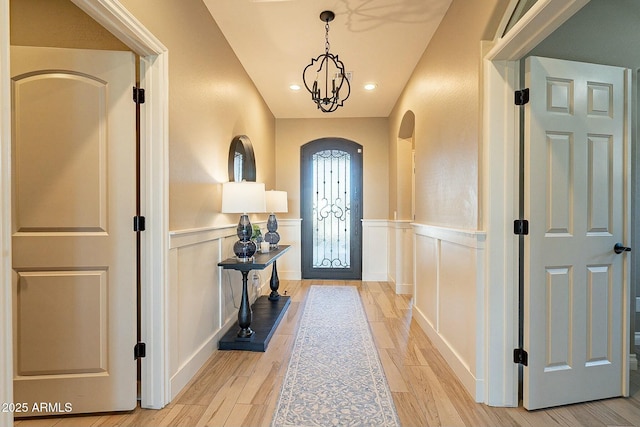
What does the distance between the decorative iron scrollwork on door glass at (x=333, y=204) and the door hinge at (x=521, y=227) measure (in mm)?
3569

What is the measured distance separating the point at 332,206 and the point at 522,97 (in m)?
3.72

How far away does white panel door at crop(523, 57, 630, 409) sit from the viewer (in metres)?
Result: 1.90

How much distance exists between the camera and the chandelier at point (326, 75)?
256 cm

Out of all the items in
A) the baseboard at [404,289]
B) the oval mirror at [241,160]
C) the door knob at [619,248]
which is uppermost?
the oval mirror at [241,160]

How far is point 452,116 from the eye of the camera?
2441mm

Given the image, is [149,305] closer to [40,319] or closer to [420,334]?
[40,319]

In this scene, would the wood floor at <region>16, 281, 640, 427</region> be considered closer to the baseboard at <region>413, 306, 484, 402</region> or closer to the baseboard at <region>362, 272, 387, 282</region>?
the baseboard at <region>413, 306, 484, 402</region>

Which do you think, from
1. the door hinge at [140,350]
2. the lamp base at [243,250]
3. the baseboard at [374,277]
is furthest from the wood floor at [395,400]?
the baseboard at [374,277]

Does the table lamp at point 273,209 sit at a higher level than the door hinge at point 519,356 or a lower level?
higher

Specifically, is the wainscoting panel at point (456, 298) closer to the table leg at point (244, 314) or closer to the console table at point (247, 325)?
the console table at point (247, 325)

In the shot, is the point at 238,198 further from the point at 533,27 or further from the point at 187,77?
the point at 533,27

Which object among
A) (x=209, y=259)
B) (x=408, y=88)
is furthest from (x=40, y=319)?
(x=408, y=88)

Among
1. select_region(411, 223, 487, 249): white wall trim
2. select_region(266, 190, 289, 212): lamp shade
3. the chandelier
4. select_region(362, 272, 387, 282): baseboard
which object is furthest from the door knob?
select_region(362, 272, 387, 282): baseboard

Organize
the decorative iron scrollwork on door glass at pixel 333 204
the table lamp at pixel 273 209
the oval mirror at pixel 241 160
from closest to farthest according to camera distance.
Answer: the oval mirror at pixel 241 160 < the table lamp at pixel 273 209 < the decorative iron scrollwork on door glass at pixel 333 204
